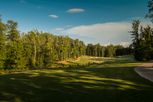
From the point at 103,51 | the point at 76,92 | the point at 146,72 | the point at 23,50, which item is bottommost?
the point at 76,92

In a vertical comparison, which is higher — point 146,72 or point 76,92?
point 146,72

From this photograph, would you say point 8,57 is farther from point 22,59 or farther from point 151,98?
point 151,98

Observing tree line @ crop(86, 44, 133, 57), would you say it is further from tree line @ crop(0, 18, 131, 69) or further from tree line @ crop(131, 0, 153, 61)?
tree line @ crop(131, 0, 153, 61)

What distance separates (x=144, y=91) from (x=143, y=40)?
5629 centimetres

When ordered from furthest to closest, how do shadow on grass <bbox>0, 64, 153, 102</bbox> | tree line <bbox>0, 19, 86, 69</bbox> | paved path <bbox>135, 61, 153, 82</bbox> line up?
tree line <bbox>0, 19, 86, 69</bbox> → paved path <bbox>135, 61, 153, 82</bbox> → shadow on grass <bbox>0, 64, 153, 102</bbox>

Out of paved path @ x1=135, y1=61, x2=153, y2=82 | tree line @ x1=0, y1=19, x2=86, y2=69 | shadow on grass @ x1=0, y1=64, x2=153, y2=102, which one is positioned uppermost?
tree line @ x1=0, y1=19, x2=86, y2=69

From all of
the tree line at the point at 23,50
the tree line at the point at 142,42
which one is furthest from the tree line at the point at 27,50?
the tree line at the point at 142,42

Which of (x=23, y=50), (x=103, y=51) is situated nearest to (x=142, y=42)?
(x=23, y=50)

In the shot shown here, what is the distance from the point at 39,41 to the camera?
100m

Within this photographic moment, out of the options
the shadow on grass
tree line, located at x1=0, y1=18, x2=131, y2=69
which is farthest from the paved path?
tree line, located at x1=0, y1=18, x2=131, y2=69

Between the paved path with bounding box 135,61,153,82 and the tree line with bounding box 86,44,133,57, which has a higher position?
the tree line with bounding box 86,44,133,57

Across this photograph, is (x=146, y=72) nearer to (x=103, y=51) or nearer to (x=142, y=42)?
(x=142, y=42)

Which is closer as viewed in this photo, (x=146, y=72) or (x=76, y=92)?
(x=76, y=92)

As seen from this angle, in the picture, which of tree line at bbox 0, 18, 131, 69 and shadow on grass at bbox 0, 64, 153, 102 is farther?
tree line at bbox 0, 18, 131, 69
